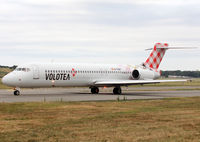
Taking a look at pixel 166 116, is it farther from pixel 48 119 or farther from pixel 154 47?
pixel 154 47

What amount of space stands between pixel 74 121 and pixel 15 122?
2323mm

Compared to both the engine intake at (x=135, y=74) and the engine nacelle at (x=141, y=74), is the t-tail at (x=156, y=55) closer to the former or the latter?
the engine nacelle at (x=141, y=74)

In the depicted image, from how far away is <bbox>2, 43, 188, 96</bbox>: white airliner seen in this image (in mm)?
33219

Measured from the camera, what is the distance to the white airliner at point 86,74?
109 ft

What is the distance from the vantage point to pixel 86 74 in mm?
38219

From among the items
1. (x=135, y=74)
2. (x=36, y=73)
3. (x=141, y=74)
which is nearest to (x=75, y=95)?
(x=36, y=73)

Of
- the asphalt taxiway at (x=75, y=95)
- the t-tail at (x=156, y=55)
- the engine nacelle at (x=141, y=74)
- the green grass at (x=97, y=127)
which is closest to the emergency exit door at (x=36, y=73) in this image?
the asphalt taxiway at (x=75, y=95)

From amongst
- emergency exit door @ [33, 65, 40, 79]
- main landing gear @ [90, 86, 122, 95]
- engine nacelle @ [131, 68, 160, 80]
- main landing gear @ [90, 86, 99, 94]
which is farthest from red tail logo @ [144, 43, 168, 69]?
emergency exit door @ [33, 65, 40, 79]

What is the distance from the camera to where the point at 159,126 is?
1298 centimetres

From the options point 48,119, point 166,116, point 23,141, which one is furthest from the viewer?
point 166,116

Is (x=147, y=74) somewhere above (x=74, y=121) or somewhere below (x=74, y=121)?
above

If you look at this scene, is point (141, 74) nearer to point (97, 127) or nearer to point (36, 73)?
point (36, 73)

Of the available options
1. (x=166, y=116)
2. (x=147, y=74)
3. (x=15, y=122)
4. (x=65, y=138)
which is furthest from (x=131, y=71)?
(x=65, y=138)

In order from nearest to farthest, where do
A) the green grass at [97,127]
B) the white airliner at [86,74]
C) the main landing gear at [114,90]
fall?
the green grass at [97,127]
the white airliner at [86,74]
the main landing gear at [114,90]
